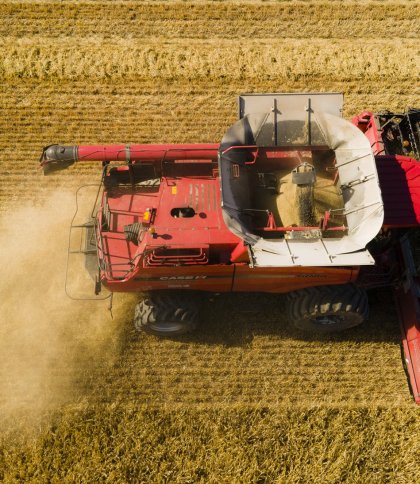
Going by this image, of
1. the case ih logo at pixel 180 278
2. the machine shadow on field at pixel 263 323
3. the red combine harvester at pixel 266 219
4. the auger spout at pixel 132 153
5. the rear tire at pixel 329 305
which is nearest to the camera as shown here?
the red combine harvester at pixel 266 219

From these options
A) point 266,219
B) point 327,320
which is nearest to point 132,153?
point 266,219

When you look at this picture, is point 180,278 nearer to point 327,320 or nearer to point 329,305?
point 329,305

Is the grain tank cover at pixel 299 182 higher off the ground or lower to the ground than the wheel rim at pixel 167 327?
higher

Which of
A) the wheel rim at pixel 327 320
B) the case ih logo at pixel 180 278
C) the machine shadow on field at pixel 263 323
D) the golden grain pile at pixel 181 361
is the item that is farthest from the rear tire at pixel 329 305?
the case ih logo at pixel 180 278

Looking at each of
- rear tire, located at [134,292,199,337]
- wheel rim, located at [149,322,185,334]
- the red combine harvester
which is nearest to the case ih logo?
→ the red combine harvester

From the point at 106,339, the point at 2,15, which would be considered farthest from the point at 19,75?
the point at 106,339

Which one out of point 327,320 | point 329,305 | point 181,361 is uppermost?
point 329,305

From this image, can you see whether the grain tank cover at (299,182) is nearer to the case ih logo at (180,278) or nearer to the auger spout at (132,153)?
the auger spout at (132,153)

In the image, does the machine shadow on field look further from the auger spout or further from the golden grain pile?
the auger spout
